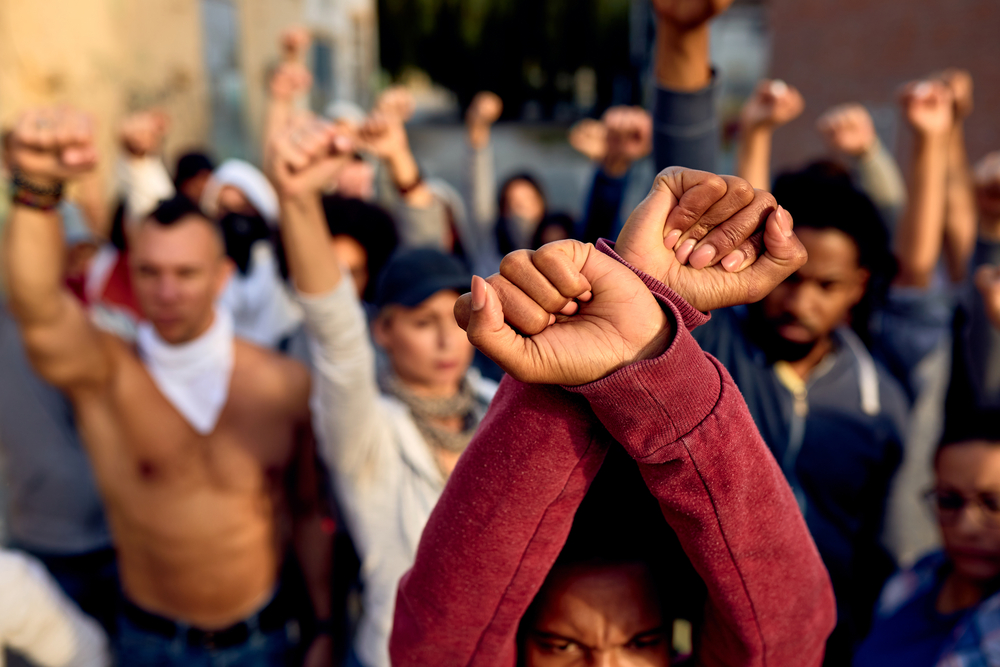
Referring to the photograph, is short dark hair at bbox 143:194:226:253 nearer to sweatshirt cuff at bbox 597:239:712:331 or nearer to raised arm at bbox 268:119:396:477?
raised arm at bbox 268:119:396:477

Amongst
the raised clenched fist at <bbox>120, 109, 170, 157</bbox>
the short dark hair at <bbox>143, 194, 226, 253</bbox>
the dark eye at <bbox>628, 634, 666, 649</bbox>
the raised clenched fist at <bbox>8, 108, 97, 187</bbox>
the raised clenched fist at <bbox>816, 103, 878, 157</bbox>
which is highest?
the raised clenched fist at <bbox>8, 108, 97, 187</bbox>

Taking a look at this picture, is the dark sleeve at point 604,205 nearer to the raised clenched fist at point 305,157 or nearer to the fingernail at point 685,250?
the raised clenched fist at point 305,157

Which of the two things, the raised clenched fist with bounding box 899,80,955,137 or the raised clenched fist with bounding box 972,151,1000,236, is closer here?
the raised clenched fist with bounding box 972,151,1000,236

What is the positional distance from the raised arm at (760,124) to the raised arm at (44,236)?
1.82 m

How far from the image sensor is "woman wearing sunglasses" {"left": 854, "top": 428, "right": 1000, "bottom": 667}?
5.51 ft

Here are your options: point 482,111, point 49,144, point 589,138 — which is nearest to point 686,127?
point 49,144

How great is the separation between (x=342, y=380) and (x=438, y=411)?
1.13 ft

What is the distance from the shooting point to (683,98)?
4.88ft

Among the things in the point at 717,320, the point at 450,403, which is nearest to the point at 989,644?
the point at 717,320

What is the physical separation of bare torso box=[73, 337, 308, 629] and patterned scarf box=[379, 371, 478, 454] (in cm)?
46

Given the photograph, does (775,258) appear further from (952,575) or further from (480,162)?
(480,162)

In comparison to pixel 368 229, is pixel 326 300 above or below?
above

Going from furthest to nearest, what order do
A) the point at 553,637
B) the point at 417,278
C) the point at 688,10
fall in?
the point at 417,278 < the point at 688,10 < the point at 553,637

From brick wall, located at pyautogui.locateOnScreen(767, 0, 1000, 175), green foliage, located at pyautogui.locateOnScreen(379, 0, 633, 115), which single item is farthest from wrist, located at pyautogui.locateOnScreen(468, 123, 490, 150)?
green foliage, located at pyautogui.locateOnScreen(379, 0, 633, 115)
